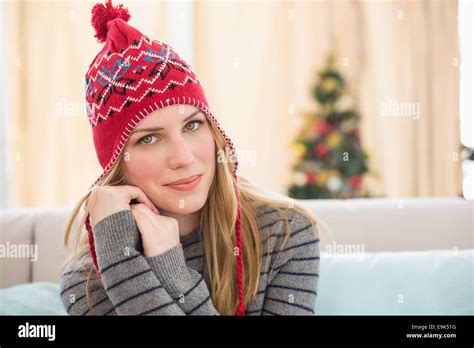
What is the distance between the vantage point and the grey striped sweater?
1045 mm

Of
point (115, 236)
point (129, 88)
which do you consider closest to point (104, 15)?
point (129, 88)

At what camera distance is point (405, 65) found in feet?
12.0

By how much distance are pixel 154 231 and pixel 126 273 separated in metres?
0.10

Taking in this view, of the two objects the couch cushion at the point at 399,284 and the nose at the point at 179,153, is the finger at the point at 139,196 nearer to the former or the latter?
the nose at the point at 179,153

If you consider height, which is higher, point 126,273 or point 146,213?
point 146,213

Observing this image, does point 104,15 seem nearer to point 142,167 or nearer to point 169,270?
point 142,167

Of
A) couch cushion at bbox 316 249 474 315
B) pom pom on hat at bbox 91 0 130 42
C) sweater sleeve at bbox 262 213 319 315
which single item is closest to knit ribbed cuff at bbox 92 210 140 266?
sweater sleeve at bbox 262 213 319 315

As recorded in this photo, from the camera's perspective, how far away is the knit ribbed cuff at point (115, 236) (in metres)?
1.07

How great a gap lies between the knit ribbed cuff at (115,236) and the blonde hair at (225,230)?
3.1 inches

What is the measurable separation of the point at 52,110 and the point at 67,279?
7.67 ft

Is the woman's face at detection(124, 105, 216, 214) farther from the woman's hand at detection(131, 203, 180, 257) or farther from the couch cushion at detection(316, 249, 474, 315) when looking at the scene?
the couch cushion at detection(316, 249, 474, 315)

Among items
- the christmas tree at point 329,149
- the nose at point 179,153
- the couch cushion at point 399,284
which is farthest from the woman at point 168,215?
the christmas tree at point 329,149

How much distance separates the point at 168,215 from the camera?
1253mm
